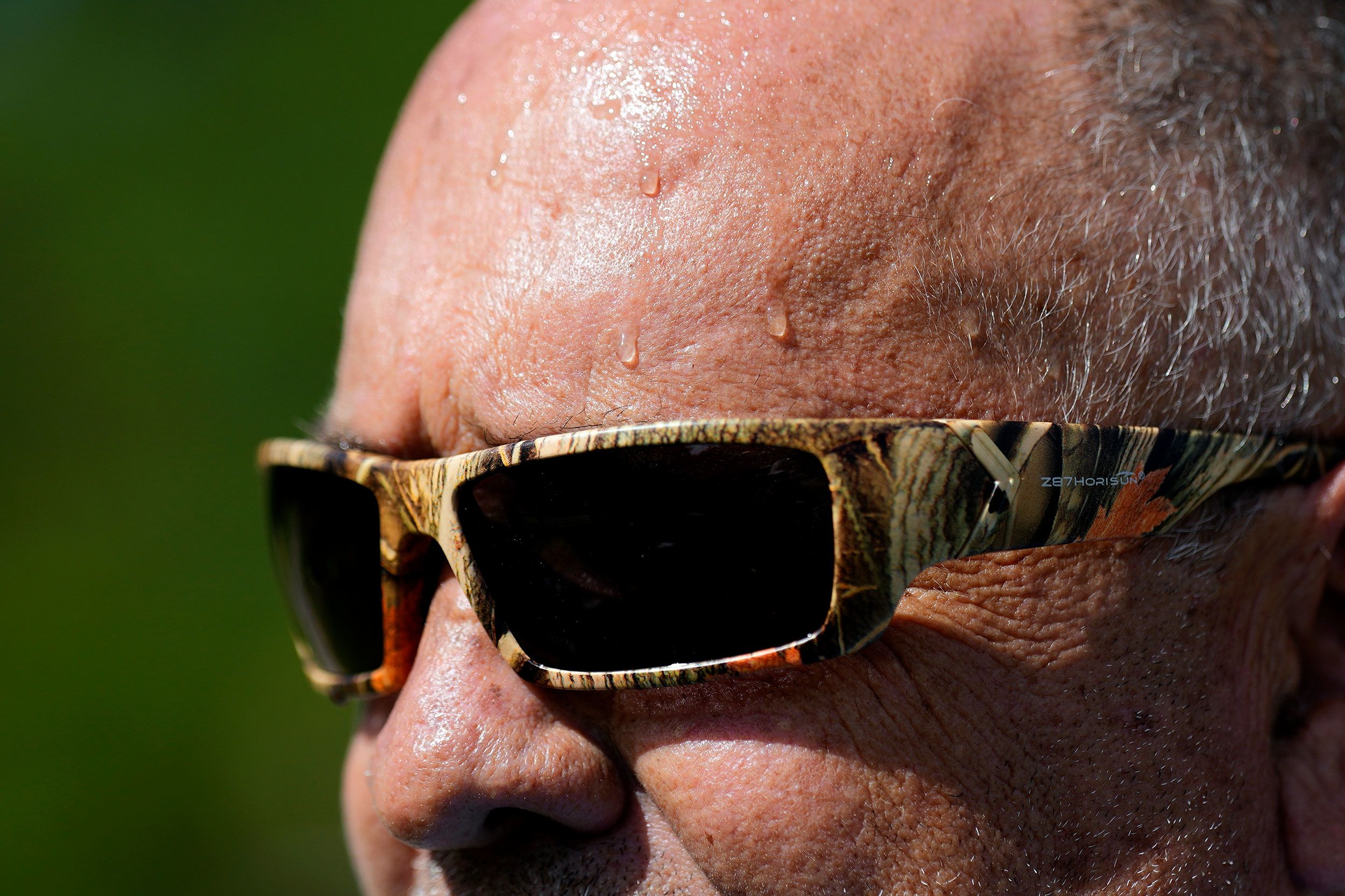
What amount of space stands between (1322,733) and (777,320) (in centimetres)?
100

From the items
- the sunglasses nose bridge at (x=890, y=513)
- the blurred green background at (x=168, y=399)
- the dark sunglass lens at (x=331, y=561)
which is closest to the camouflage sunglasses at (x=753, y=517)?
the sunglasses nose bridge at (x=890, y=513)

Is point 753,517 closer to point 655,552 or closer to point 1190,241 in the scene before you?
point 655,552

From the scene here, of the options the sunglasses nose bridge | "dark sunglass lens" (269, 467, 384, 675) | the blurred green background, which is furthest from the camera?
the blurred green background

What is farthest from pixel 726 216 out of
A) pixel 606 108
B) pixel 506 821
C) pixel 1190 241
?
pixel 506 821

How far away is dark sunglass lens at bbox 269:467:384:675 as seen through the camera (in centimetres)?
158

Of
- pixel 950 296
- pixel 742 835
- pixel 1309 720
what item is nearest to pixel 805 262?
pixel 950 296

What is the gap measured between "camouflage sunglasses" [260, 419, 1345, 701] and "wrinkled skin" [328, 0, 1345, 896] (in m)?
0.06

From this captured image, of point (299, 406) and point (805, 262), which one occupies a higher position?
point (805, 262)

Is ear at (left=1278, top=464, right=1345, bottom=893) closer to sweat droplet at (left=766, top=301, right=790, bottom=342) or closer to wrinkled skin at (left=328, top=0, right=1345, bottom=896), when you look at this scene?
wrinkled skin at (left=328, top=0, right=1345, bottom=896)

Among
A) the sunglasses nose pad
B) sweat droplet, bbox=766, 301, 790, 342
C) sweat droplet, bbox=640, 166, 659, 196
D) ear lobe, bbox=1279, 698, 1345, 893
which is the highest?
sweat droplet, bbox=640, 166, 659, 196

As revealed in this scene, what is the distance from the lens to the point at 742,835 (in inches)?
47.6

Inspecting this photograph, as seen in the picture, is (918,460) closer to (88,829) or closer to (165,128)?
(88,829)

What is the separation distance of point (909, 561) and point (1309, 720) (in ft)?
2.46

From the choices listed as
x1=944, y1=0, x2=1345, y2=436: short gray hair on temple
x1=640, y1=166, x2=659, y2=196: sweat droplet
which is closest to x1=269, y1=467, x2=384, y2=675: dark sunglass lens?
x1=640, y1=166, x2=659, y2=196: sweat droplet
